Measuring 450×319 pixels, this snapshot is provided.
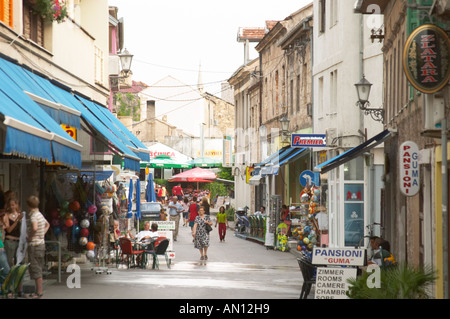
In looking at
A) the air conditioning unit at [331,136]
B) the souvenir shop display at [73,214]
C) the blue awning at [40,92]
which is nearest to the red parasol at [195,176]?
the air conditioning unit at [331,136]

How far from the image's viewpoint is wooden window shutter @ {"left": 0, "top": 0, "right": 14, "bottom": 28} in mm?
17125

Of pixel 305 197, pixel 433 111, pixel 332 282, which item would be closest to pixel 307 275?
pixel 332 282

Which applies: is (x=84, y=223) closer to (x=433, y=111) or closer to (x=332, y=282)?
(x=332, y=282)

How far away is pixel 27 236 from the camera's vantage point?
1547cm

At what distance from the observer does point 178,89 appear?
10100 centimetres

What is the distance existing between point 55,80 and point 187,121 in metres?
80.4

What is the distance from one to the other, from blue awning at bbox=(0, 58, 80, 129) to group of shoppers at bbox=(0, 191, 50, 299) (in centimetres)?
204

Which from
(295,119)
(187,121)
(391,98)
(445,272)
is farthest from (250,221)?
(187,121)

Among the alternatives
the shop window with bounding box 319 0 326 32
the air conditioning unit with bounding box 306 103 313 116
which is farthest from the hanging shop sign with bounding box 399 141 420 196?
the air conditioning unit with bounding box 306 103 313 116

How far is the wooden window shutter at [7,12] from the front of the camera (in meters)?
17.1

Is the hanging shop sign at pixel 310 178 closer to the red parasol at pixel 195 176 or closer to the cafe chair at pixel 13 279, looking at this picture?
the cafe chair at pixel 13 279

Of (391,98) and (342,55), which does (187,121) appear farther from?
(391,98)

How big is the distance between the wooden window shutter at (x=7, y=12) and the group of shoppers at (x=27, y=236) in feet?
11.9

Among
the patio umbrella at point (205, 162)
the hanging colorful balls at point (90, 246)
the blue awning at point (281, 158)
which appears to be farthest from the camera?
the patio umbrella at point (205, 162)
